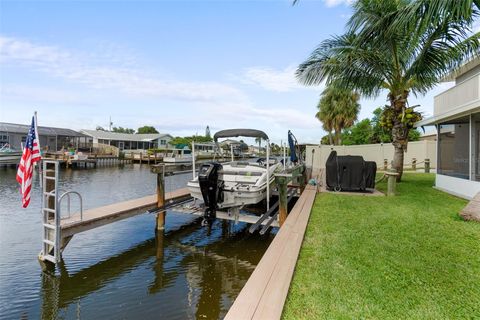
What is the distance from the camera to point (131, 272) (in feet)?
18.1

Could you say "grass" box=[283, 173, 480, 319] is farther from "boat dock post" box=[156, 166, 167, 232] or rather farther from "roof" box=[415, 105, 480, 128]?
"boat dock post" box=[156, 166, 167, 232]

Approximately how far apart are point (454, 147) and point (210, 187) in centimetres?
1018

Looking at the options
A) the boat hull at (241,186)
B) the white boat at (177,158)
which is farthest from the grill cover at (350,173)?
the white boat at (177,158)

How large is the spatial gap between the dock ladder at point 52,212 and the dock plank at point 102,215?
193 millimetres

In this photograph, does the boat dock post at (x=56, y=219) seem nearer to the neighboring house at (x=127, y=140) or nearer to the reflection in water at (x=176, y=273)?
the reflection in water at (x=176, y=273)

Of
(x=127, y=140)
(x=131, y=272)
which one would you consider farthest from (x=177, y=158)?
(x=131, y=272)

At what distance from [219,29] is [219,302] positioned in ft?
35.4

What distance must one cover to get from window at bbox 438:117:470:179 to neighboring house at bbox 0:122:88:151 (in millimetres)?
37134

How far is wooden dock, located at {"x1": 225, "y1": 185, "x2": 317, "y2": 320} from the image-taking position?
2680 millimetres

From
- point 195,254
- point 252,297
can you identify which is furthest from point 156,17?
point 252,297

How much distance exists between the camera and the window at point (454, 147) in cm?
1039

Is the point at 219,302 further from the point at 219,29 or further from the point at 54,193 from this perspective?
the point at 219,29

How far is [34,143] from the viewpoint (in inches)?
208

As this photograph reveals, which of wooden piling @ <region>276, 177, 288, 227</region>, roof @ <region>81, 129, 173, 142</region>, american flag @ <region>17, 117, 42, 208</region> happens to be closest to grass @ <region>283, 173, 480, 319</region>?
wooden piling @ <region>276, 177, 288, 227</region>
